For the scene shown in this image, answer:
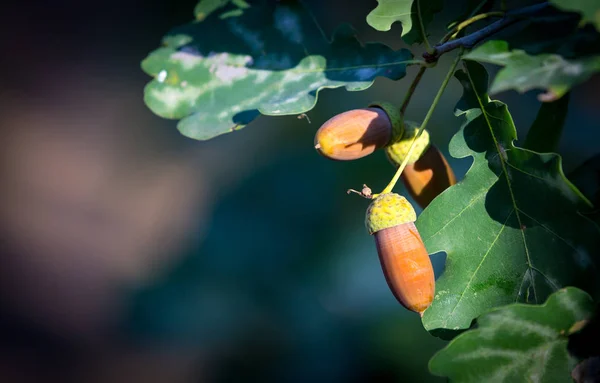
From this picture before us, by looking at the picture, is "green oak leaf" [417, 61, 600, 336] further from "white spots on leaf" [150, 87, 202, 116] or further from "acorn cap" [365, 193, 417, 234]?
"white spots on leaf" [150, 87, 202, 116]

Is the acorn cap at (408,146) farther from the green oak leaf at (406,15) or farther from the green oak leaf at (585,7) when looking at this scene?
the green oak leaf at (585,7)

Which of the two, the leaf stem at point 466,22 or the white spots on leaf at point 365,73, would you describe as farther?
the white spots on leaf at point 365,73

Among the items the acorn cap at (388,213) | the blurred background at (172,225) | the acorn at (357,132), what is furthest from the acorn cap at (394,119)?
the blurred background at (172,225)

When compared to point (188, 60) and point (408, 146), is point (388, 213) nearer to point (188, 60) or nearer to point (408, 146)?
point (408, 146)

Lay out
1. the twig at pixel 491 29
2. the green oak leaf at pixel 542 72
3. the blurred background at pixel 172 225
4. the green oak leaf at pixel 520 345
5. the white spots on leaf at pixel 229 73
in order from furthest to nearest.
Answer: the blurred background at pixel 172 225 < the white spots on leaf at pixel 229 73 < the twig at pixel 491 29 < the green oak leaf at pixel 520 345 < the green oak leaf at pixel 542 72

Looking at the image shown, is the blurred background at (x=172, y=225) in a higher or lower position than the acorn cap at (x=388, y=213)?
lower

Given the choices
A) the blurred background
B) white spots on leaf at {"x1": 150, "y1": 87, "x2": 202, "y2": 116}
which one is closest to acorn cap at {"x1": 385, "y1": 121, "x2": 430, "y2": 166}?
white spots on leaf at {"x1": 150, "y1": 87, "x2": 202, "y2": 116}

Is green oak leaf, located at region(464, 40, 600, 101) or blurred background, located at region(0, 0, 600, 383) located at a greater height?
green oak leaf, located at region(464, 40, 600, 101)
